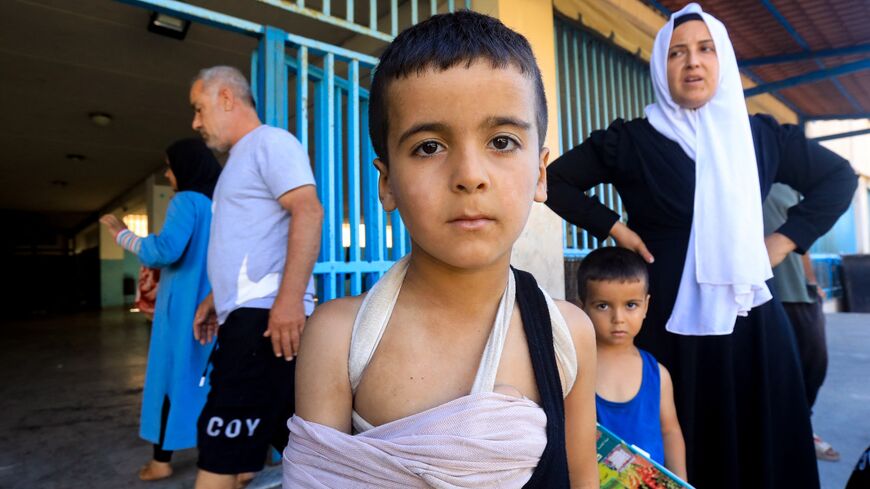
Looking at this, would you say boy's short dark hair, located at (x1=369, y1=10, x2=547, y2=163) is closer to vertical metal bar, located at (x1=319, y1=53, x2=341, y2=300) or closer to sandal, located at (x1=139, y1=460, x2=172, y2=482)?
vertical metal bar, located at (x1=319, y1=53, x2=341, y2=300)

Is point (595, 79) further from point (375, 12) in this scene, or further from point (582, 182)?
point (582, 182)

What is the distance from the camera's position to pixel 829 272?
9297mm

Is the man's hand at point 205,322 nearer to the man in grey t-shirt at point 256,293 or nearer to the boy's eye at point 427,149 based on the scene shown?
the man in grey t-shirt at point 256,293


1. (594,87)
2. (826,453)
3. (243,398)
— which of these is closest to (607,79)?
(594,87)

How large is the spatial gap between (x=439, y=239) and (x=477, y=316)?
0.20 m

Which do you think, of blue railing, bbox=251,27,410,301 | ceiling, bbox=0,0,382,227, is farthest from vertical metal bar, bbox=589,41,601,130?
blue railing, bbox=251,27,410,301

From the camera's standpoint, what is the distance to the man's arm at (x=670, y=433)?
59.9 inches

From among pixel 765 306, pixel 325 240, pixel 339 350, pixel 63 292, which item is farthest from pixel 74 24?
pixel 63 292

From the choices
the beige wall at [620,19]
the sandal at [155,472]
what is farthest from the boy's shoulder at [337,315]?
the beige wall at [620,19]

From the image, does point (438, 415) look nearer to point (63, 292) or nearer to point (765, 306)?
point (765, 306)

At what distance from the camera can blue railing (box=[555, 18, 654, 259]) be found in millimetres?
3924

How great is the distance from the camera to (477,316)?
3.04 feet

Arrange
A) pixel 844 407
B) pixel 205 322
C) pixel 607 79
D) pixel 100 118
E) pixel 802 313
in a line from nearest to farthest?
1. pixel 205 322
2. pixel 802 313
3. pixel 844 407
4. pixel 607 79
5. pixel 100 118

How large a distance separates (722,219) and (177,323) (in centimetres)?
232
